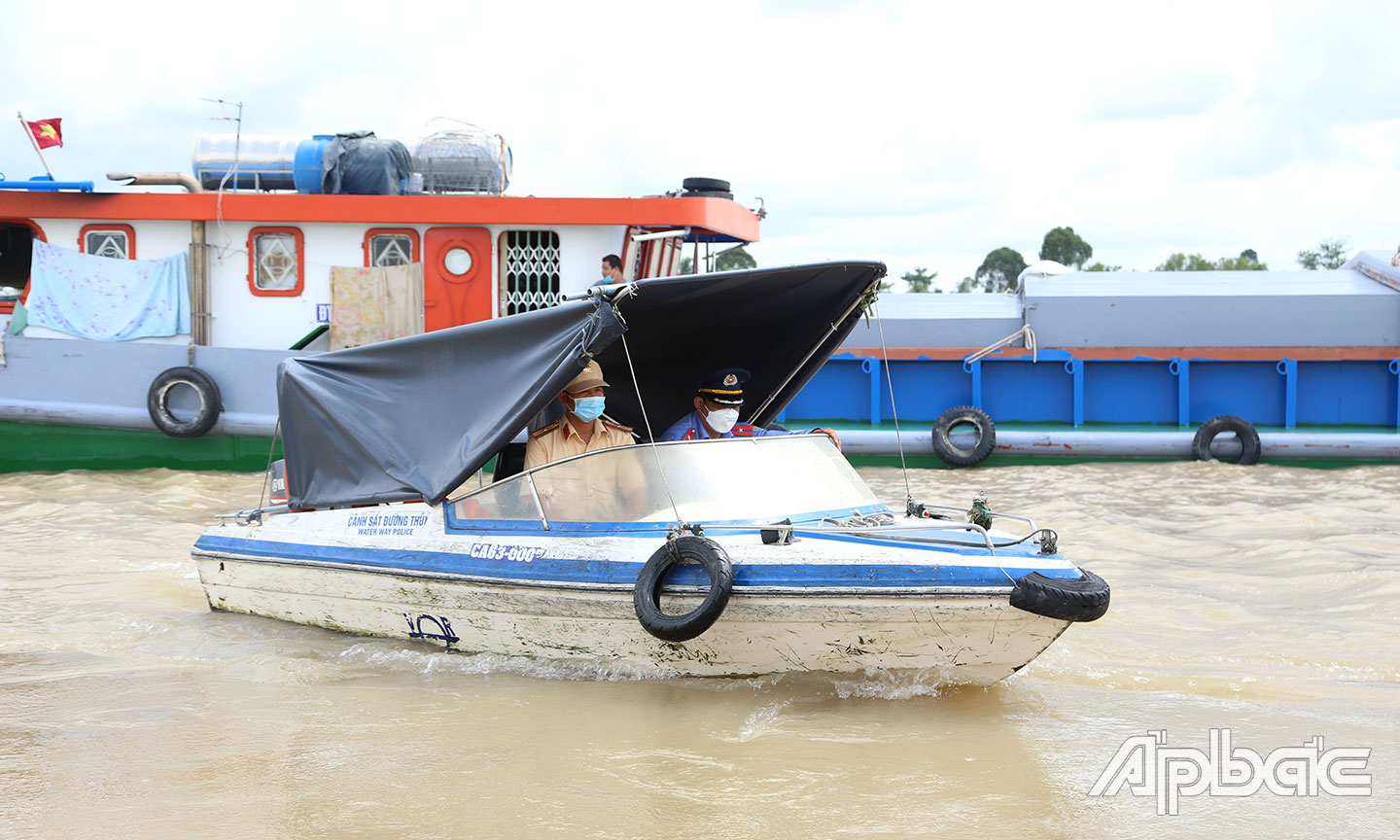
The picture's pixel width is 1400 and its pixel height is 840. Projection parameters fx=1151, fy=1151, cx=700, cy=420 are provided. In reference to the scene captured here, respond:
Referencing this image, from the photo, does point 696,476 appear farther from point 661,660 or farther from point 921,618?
point 921,618

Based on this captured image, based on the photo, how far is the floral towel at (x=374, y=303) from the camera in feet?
38.9

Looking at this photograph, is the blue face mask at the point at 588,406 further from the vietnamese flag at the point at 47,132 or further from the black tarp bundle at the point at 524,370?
the vietnamese flag at the point at 47,132

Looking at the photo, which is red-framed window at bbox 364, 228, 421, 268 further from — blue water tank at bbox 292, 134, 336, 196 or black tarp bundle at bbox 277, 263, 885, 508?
black tarp bundle at bbox 277, 263, 885, 508

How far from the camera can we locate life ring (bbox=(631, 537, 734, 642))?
474cm

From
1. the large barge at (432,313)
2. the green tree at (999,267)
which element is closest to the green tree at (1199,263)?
the green tree at (999,267)

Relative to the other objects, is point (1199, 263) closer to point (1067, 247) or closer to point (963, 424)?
point (1067, 247)

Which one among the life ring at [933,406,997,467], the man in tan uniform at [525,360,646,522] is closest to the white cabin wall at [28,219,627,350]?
the life ring at [933,406,997,467]

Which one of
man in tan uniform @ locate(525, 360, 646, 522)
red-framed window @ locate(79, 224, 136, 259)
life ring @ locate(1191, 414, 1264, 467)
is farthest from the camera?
life ring @ locate(1191, 414, 1264, 467)

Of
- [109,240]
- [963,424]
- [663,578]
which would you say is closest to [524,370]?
[663,578]

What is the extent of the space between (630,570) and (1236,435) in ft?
32.6

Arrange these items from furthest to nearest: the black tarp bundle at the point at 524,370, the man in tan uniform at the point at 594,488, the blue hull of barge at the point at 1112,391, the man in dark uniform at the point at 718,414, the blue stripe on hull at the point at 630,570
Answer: the blue hull of barge at the point at 1112,391, the man in dark uniform at the point at 718,414, the man in tan uniform at the point at 594,488, the black tarp bundle at the point at 524,370, the blue stripe on hull at the point at 630,570

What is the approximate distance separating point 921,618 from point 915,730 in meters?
0.47

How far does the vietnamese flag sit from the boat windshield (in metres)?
9.48

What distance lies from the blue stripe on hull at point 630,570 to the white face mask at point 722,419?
131 cm
